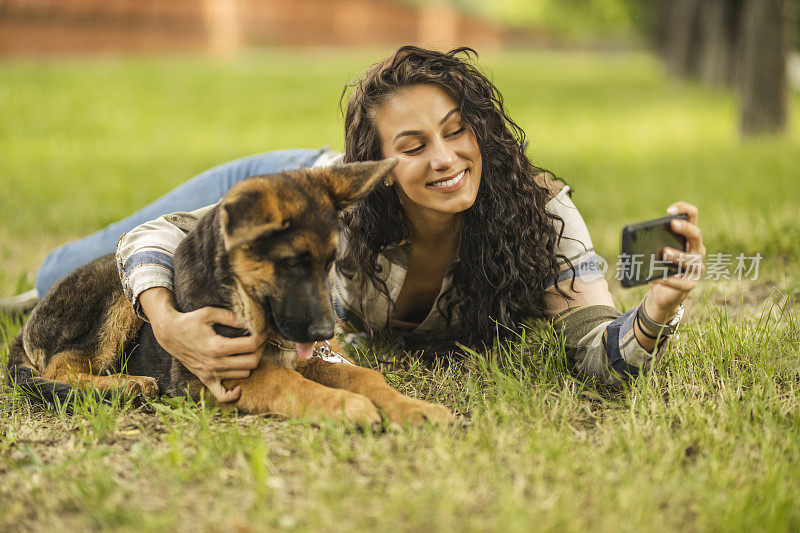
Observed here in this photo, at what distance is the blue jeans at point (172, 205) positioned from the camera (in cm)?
489

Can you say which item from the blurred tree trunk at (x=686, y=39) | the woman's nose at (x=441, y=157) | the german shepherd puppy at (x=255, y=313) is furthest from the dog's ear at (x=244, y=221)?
the blurred tree trunk at (x=686, y=39)

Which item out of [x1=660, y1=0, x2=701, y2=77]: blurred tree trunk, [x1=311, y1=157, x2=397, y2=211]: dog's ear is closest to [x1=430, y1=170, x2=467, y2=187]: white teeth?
[x1=311, y1=157, x2=397, y2=211]: dog's ear

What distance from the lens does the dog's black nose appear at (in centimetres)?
277

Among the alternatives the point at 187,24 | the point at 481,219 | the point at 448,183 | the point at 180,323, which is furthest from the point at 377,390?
the point at 187,24

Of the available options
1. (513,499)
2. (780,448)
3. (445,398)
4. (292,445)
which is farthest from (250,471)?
(780,448)

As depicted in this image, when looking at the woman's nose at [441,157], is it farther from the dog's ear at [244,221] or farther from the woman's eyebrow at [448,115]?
the dog's ear at [244,221]

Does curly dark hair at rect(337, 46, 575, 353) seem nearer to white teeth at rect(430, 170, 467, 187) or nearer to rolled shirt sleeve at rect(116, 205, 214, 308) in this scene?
white teeth at rect(430, 170, 467, 187)

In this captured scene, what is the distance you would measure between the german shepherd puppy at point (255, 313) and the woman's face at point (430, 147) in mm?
582

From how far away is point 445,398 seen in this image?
3.48m

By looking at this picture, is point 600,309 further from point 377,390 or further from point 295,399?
point 295,399

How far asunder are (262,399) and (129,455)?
1.90ft

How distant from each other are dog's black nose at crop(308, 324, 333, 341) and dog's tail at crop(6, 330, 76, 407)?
4.15 ft

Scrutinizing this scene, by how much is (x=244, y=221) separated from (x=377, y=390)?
3.17 feet

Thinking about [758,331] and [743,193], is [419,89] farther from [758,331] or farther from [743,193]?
[743,193]
